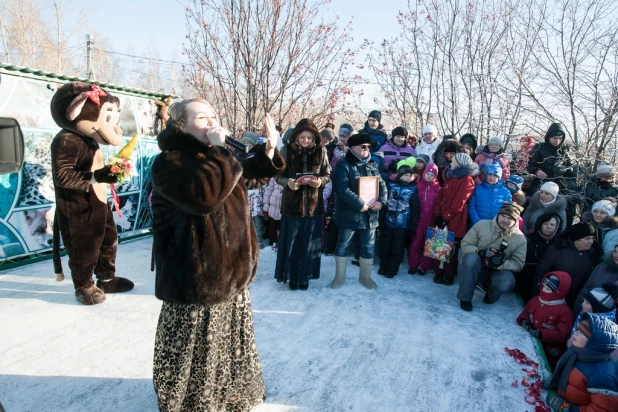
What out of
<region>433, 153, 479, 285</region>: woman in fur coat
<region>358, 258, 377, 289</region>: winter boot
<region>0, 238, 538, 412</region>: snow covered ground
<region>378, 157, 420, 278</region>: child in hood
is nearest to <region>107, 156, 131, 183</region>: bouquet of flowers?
<region>0, 238, 538, 412</region>: snow covered ground

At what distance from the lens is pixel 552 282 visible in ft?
11.7

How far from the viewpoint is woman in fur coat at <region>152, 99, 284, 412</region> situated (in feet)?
6.00

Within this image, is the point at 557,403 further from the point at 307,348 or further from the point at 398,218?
the point at 398,218

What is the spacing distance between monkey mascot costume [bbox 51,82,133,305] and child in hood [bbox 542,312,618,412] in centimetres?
381

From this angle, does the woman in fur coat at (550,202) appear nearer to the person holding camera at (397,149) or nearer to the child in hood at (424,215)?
the child in hood at (424,215)

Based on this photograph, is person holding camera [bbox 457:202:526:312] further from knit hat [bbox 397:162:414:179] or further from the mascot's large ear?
the mascot's large ear

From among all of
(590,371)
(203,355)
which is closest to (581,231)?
(590,371)

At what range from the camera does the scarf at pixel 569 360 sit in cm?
247

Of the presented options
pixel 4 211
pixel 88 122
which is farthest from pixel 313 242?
pixel 4 211

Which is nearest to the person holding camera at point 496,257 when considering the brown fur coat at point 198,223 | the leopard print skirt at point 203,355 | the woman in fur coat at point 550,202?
the woman in fur coat at point 550,202

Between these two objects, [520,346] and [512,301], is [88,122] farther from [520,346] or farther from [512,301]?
[512,301]

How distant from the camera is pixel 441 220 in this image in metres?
5.00

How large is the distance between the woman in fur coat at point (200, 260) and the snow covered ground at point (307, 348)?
1.84 ft

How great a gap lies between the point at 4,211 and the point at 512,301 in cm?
595
